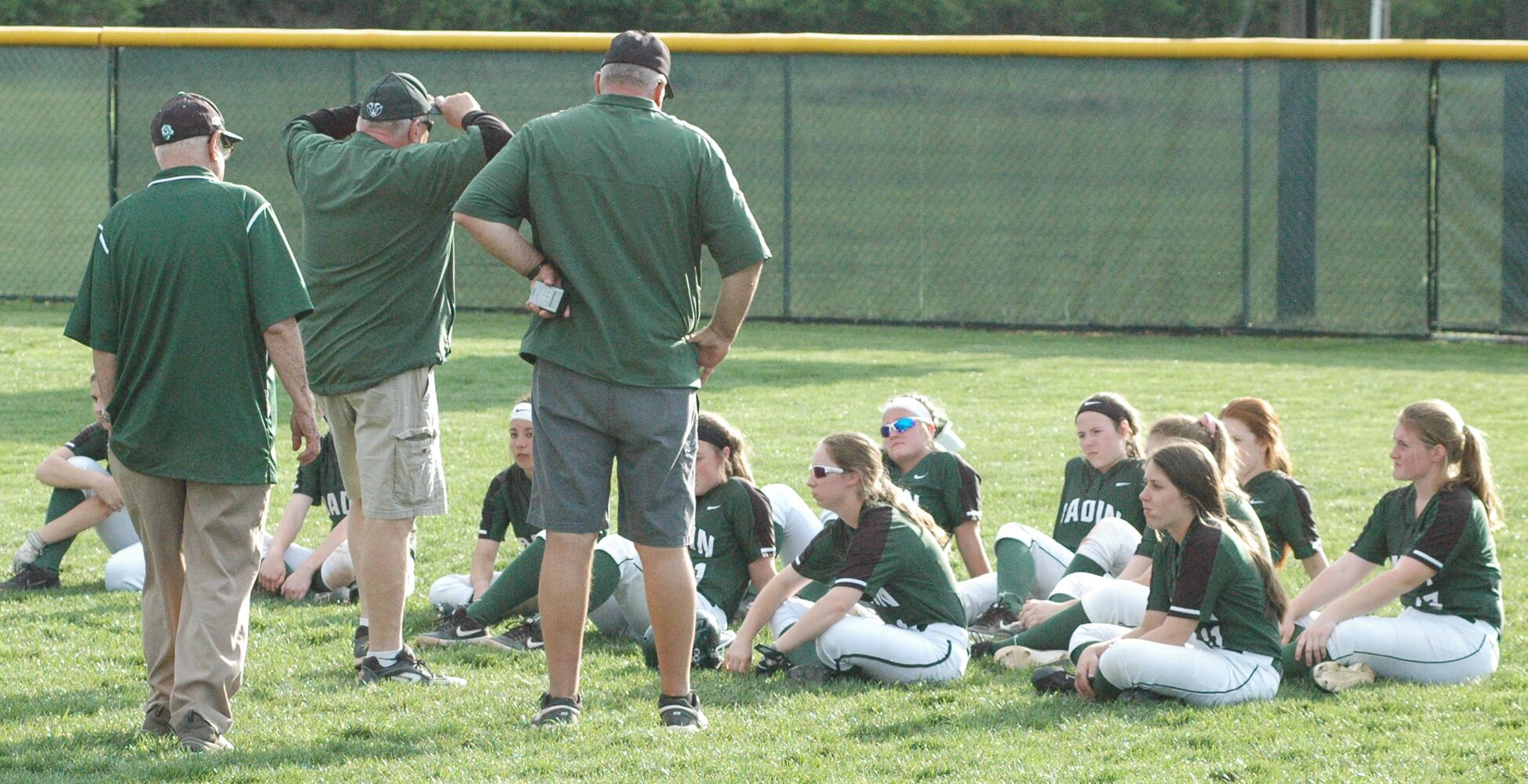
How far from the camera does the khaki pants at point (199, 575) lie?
13.5 ft

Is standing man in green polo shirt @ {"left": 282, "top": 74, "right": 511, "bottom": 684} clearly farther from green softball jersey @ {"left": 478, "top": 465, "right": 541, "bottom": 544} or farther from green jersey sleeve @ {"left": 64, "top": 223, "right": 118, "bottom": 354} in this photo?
green softball jersey @ {"left": 478, "top": 465, "right": 541, "bottom": 544}

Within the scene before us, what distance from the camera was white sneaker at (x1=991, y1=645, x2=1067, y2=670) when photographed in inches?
211

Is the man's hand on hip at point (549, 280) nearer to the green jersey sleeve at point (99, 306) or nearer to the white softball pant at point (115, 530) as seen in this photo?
the green jersey sleeve at point (99, 306)

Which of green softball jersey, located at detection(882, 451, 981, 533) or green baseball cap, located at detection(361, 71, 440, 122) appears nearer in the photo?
green baseball cap, located at detection(361, 71, 440, 122)

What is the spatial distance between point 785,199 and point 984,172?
156 centimetres

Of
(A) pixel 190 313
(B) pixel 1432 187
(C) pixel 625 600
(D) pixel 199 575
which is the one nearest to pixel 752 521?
(C) pixel 625 600

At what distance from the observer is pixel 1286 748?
14.1ft

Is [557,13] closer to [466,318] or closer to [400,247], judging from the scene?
[466,318]

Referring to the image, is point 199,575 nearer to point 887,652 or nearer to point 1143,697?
point 887,652

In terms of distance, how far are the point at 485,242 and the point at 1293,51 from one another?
990cm

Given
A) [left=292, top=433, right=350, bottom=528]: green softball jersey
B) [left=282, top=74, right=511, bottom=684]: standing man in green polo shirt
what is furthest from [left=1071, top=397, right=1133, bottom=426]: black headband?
[left=292, top=433, right=350, bottom=528]: green softball jersey

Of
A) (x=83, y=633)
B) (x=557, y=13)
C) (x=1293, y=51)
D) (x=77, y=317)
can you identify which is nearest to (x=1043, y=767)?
(x=77, y=317)

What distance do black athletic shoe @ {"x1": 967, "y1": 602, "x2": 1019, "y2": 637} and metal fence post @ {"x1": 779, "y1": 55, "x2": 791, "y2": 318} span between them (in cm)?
761

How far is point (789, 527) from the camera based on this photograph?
21.0ft
